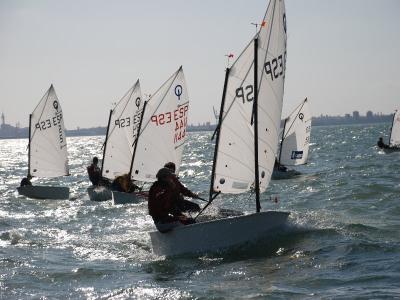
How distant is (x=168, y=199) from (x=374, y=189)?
1229 centimetres

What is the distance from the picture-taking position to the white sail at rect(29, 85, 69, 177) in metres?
27.8

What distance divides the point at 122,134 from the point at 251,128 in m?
13.4

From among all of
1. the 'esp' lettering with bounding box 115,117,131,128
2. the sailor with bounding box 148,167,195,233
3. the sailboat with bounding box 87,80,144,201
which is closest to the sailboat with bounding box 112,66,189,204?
the sailboat with bounding box 87,80,144,201

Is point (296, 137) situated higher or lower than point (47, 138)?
higher

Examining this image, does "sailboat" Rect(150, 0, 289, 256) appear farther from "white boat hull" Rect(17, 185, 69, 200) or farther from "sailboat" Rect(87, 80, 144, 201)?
"white boat hull" Rect(17, 185, 69, 200)

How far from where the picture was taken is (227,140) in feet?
43.6

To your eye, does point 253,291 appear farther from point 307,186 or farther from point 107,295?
point 307,186

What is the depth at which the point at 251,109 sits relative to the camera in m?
13.0

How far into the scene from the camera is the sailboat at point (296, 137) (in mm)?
34312

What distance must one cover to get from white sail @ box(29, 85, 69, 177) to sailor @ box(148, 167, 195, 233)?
16.7m

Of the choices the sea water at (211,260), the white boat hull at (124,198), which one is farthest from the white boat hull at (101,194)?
the sea water at (211,260)

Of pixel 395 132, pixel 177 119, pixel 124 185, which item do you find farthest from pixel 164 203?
pixel 395 132

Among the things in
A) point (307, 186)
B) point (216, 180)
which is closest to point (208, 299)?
point (216, 180)

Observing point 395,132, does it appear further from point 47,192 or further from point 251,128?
point 251,128
